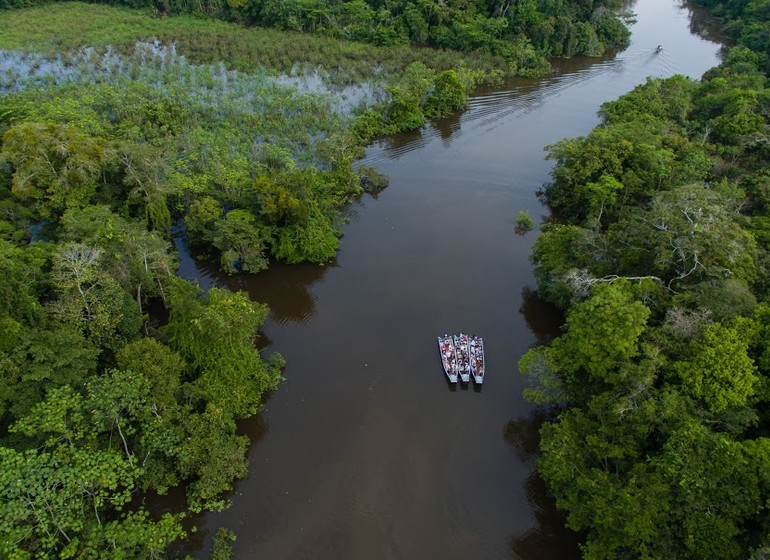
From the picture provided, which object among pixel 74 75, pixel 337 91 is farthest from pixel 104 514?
pixel 74 75

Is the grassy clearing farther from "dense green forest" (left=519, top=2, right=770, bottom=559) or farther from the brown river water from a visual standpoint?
"dense green forest" (left=519, top=2, right=770, bottom=559)

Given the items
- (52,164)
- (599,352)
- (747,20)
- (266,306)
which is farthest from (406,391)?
(747,20)

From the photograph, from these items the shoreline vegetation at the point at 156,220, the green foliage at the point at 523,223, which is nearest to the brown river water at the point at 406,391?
the green foliage at the point at 523,223

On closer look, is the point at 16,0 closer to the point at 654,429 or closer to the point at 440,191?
the point at 440,191

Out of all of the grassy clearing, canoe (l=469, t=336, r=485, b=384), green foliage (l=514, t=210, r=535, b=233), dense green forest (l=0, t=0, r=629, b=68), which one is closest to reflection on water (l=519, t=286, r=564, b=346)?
canoe (l=469, t=336, r=485, b=384)

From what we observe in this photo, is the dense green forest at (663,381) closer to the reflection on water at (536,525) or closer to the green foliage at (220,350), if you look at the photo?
the reflection on water at (536,525)

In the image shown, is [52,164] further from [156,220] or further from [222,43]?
[222,43]
